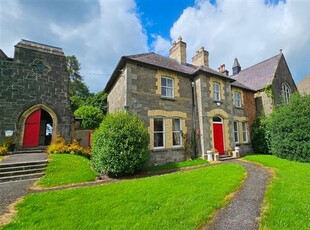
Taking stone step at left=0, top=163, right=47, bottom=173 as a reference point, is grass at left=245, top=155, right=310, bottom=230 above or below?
below

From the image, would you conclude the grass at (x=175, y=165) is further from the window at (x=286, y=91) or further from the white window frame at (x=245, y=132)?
the window at (x=286, y=91)

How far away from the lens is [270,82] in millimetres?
18578

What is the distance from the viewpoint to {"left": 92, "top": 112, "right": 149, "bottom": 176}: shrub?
875 cm

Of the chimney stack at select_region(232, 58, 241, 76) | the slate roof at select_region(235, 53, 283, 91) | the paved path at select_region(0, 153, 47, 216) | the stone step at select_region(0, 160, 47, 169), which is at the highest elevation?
the chimney stack at select_region(232, 58, 241, 76)

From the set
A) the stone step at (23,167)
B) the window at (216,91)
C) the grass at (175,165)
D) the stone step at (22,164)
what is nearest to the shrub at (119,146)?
the grass at (175,165)

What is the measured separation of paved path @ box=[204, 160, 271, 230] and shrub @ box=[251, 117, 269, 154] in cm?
1137

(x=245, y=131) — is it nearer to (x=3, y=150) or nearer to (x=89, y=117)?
(x=89, y=117)

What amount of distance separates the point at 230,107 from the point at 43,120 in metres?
18.3

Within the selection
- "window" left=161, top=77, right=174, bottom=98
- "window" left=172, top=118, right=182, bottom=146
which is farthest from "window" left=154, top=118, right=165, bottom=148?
"window" left=161, top=77, right=174, bottom=98

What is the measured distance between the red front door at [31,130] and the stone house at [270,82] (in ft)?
67.4

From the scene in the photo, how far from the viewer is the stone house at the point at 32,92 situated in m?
12.5

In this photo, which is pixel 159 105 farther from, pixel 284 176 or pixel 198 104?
pixel 284 176

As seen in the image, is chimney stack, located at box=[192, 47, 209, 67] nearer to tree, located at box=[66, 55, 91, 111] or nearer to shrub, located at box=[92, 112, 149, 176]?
shrub, located at box=[92, 112, 149, 176]

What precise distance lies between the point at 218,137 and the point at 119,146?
28.0ft
